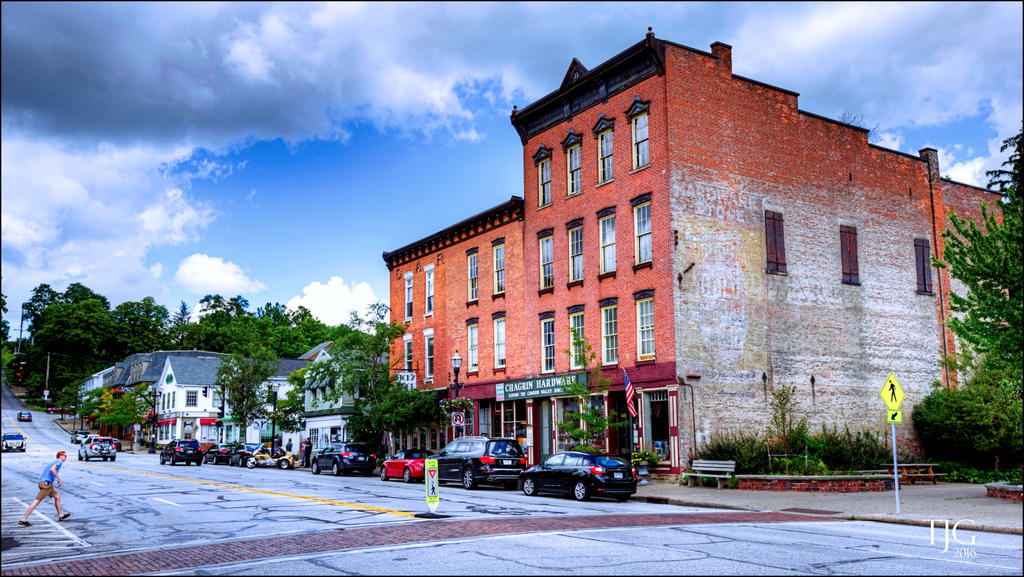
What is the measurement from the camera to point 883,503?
21.1 meters

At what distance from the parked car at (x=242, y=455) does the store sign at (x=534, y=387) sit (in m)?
20.8

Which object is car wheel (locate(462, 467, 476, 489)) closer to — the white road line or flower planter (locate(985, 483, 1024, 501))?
the white road line

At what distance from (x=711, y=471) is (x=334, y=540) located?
56.0 feet

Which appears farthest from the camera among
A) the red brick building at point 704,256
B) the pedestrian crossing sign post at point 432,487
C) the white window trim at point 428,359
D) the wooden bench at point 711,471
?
the white window trim at point 428,359

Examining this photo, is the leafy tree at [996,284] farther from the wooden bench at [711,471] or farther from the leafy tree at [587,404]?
→ the leafy tree at [587,404]

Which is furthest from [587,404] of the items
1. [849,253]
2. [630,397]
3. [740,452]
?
[849,253]

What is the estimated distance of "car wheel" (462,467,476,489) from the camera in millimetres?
28656

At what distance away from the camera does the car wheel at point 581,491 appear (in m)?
23.5

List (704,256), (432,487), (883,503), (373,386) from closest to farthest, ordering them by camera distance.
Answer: (432,487) < (883,503) < (704,256) < (373,386)

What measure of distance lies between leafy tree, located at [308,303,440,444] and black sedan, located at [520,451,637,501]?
15694 millimetres

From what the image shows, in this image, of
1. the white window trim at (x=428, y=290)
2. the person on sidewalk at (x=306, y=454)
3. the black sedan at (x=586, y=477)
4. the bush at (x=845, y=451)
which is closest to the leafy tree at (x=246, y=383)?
the person on sidewalk at (x=306, y=454)

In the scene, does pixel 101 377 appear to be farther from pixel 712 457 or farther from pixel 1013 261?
pixel 1013 261

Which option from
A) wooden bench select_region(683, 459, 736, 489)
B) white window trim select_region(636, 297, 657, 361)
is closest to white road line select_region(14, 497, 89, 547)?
wooden bench select_region(683, 459, 736, 489)

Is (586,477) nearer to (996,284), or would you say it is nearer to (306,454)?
(996,284)
